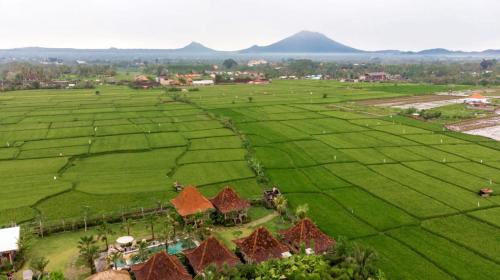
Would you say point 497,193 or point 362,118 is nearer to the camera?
point 497,193

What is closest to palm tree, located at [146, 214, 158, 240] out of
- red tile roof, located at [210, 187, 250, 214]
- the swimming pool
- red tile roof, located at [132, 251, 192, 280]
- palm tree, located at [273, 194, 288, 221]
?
the swimming pool

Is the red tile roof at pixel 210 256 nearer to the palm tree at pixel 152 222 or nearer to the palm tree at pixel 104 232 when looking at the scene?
the palm tree at pixel 152 222

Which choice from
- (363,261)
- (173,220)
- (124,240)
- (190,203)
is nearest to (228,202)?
(190,203)

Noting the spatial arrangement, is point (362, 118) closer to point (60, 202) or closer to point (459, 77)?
point (60, 202)

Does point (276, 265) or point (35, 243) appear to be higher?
point (276, 265)

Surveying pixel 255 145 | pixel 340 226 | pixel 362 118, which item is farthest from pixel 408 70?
pixel 340 226

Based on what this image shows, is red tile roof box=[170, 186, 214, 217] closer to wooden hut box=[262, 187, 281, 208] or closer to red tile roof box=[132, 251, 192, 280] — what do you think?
wooden hut box=[262, 187, 281, 208]

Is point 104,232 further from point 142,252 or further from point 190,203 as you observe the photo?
point 190,203
